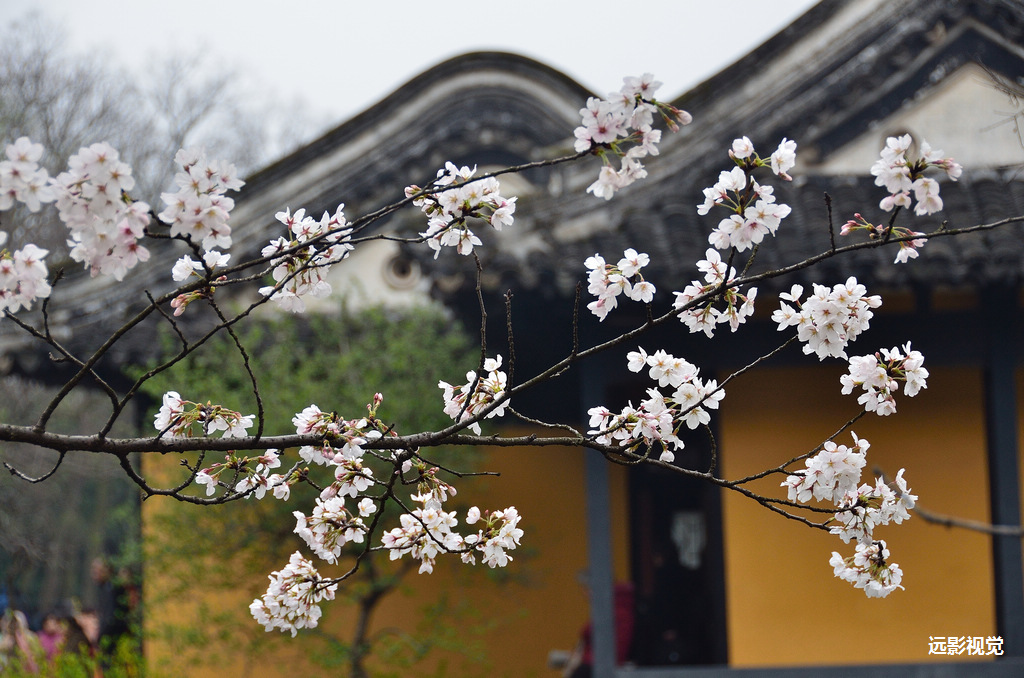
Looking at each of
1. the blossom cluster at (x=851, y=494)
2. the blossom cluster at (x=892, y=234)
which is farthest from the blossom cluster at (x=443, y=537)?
the blossom cluster at (x=892, y=234)

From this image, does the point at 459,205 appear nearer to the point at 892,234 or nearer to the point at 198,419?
the point at 198,419

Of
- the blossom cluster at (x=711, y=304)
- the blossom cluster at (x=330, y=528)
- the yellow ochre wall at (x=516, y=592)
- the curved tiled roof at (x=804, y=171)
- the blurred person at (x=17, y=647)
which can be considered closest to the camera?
the blossom cluster at (x=711, y=304)

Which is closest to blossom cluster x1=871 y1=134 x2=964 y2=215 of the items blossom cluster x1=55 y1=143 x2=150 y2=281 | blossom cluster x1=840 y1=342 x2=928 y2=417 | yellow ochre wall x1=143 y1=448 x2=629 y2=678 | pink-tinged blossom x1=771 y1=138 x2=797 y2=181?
pink-tinged blossom x1=771 y1=138 x2=797 y2=181

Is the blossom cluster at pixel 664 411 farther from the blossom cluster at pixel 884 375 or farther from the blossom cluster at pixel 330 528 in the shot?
the blossom cluster at pixel 330 528

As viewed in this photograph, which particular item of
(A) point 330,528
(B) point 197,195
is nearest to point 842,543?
(A) point 330,528

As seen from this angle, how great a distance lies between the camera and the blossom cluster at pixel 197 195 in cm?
193

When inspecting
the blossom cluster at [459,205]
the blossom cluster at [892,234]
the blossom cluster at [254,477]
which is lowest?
the blossom cluster at [254,477]

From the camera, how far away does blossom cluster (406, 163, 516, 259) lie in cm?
224

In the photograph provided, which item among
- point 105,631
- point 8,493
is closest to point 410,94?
point 105,631

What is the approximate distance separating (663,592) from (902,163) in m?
6.77

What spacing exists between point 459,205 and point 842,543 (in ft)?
14.8

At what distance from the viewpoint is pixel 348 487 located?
2.42m

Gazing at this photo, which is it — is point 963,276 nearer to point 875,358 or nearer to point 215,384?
point 875,358

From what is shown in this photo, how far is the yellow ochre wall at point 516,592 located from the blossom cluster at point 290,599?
4.98 metres
